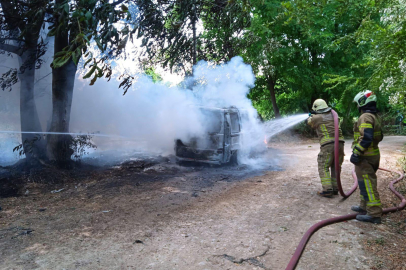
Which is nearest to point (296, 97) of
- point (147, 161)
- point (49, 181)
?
point (147, 161)

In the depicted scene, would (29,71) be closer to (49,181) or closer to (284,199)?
(49,181)

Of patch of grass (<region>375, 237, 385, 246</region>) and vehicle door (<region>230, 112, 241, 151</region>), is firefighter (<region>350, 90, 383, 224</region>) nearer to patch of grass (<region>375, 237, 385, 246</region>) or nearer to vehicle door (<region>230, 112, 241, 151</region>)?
patch of grass (<region>375, 237, 385, 246</region>)

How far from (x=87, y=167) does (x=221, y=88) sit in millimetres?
5001

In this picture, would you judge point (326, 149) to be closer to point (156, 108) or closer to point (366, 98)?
point (366, 98)

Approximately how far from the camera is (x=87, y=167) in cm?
844

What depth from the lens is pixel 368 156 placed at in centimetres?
458

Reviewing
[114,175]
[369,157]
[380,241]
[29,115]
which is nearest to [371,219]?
[380,241]

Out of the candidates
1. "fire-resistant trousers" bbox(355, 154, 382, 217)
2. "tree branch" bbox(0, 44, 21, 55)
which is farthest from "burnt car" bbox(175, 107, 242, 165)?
"tree branch" bbox(0, 44, 21, 55)

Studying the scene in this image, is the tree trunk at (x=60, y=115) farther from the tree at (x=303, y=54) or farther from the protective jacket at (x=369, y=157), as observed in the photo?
the tree at (x=303, y=54)

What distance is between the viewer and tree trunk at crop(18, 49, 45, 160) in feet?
25.9

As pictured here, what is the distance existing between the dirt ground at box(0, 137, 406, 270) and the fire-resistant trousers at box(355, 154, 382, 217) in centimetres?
26

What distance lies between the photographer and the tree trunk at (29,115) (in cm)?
788

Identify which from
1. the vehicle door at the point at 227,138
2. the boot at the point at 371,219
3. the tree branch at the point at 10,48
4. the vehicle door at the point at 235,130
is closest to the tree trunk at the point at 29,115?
the tree branch at the point at 10,48

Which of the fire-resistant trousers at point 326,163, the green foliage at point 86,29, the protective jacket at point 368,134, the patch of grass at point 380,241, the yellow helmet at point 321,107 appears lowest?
the patch of grass at point 380,241
